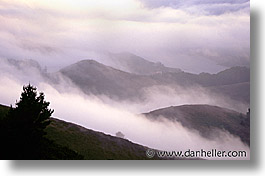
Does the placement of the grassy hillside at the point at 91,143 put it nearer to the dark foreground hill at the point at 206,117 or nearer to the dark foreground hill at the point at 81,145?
the dark foreground hill at the point at 81,145

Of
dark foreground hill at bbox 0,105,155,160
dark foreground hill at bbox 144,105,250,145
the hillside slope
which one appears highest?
the hillside slope

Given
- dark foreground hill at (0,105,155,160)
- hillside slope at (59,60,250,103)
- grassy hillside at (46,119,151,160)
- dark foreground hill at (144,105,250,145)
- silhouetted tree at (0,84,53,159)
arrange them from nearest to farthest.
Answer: silhouetted tree at (0,84,53,159), dark foreground hill at (0,105,155,160), grassy hillside at (46,119,151,160), dark foreground hill at (144,105,250,145), hillside slope at (59,60,250,103)

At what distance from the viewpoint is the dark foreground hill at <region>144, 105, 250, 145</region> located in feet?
30.3

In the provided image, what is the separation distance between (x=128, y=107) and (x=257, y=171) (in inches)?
175

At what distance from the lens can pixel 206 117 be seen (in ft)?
30.7

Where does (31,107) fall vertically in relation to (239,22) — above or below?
below

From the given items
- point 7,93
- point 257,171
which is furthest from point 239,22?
point 7,93

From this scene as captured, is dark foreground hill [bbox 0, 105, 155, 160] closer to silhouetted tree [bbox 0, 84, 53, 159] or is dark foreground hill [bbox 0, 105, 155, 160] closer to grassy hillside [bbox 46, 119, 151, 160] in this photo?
grassy hillside [bbox 46, 119, 151, 160]

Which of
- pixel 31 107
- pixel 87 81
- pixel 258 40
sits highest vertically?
pixel 258 40

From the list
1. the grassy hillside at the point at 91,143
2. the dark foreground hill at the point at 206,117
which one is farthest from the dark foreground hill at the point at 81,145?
the dark foreground hill at the point at 206,117

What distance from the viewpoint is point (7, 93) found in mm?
9062

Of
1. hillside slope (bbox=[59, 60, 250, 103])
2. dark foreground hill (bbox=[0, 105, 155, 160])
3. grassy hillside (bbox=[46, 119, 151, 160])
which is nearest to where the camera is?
dark foreground hill (bbox=[0, 105, 155, 160])

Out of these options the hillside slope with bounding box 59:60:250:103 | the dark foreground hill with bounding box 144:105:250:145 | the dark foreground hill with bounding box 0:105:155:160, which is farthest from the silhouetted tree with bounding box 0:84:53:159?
the dark foreground hill with bounding box 144:105:250:145

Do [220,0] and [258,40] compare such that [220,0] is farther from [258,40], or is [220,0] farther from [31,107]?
[31,107]
